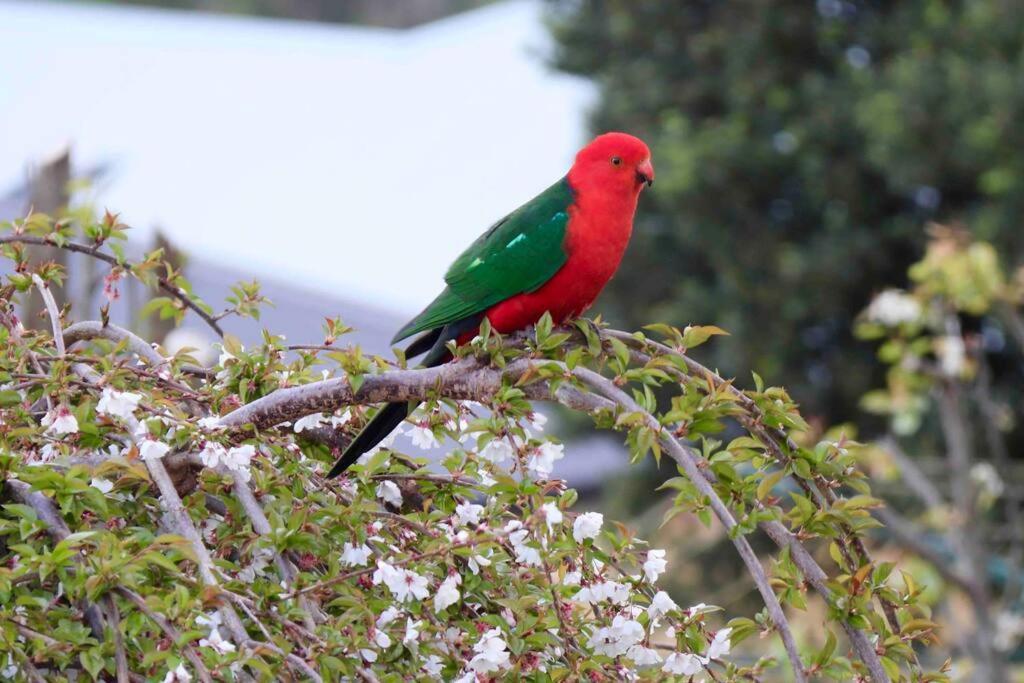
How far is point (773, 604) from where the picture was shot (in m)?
1.41

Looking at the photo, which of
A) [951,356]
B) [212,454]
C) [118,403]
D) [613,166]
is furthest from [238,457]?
[951,356]

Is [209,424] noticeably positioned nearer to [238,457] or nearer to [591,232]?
[238,457]

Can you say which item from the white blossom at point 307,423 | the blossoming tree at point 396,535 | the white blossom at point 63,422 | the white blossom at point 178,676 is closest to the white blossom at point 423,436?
the blossoming tree at point 396,535

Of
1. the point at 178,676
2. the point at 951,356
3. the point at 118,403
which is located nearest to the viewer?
the point at 178,676

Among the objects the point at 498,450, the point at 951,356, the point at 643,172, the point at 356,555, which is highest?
the point at 643,172

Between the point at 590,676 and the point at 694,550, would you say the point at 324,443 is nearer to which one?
the point at 590,676

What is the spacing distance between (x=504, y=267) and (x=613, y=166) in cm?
34

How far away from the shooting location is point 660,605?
157 centimetres

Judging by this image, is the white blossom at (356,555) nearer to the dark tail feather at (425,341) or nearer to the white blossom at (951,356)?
the dark tail feather at (425,341)

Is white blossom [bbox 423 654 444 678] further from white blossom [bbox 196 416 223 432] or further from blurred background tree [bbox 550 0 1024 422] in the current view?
blurred background tree [bbox 550 0 1024 422]

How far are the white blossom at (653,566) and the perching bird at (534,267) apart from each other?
72cm

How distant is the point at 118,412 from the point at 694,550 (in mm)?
6283

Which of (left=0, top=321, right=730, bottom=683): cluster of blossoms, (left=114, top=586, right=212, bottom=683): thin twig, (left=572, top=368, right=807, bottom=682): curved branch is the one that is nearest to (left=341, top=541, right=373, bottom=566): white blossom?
(left=0, top=321, right=730, bottom=683): cluster of blossoms

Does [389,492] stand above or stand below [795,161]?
above
